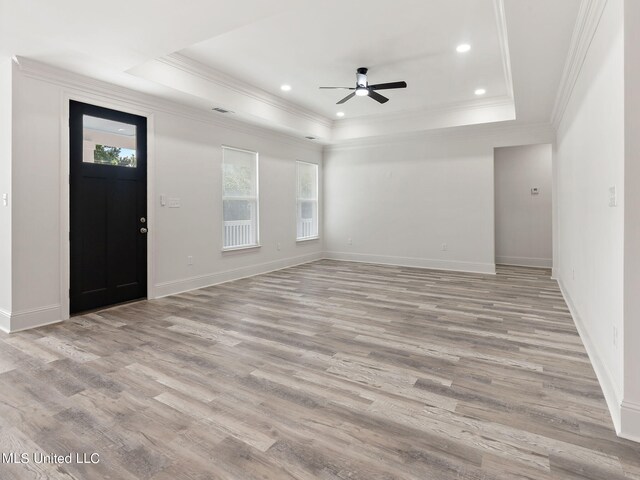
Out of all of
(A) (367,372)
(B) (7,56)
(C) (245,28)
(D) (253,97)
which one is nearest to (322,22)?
(C) (245,28)

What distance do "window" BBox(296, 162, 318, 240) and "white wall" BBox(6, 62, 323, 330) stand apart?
274mm

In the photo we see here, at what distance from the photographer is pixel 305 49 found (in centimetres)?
416

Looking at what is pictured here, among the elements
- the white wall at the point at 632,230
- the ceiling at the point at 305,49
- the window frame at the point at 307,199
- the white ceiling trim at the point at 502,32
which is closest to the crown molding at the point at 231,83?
the ceiling at the point at 305,49

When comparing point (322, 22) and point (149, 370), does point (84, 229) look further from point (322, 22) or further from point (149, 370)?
point (322, 22)

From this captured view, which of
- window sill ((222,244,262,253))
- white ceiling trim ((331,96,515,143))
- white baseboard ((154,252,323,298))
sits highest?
white ceiling trim ((331,96,515,143))

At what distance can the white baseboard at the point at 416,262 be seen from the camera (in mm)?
6707

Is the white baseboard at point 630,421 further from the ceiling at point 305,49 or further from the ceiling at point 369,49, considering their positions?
the ceiling at point 369,49

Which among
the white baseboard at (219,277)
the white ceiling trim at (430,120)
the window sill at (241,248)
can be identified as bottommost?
the white baseboard at (219,277)

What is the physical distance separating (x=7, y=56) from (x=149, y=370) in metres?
3.26

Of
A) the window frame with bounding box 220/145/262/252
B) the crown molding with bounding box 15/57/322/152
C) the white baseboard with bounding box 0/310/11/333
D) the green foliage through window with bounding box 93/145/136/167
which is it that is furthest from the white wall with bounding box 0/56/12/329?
the window frame with bounding box 220/145/262/252

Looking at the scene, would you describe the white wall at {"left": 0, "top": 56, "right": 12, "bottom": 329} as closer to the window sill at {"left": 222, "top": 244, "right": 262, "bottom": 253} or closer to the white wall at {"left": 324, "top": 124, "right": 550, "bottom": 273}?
the window sill at {"left": 222, "top": 244, "right": 262, "bottom": 253}

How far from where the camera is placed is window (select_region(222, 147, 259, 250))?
593 cm

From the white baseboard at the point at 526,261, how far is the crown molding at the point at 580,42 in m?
3.61

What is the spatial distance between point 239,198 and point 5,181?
10.3 feet
